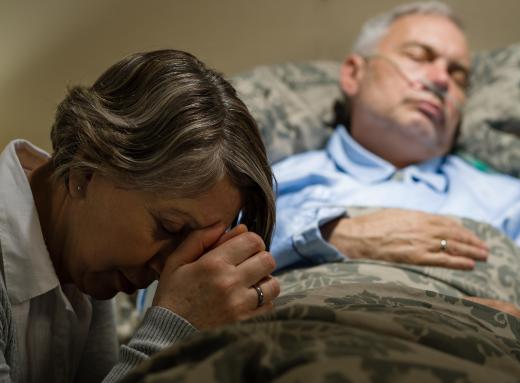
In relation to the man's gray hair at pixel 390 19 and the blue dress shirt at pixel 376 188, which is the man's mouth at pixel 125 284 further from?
the man's gray hair at pixel 390 19

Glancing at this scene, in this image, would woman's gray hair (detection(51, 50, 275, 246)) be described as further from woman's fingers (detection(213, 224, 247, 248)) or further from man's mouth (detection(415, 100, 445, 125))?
man's mouth (detection(415, 100, 445, 125))

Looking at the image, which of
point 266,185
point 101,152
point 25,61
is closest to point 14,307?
point 101,152

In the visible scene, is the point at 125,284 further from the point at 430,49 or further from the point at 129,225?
the point at 430,49

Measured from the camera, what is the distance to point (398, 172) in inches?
65.1

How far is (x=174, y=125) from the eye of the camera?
84 cm

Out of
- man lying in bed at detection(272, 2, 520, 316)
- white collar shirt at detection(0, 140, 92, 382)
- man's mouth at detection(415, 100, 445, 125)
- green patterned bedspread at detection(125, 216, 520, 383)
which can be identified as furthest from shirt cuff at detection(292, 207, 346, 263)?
man's mouth at detection(415, 100, 445, 125)

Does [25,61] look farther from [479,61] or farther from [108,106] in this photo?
[479,61]

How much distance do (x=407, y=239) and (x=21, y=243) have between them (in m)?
0.76

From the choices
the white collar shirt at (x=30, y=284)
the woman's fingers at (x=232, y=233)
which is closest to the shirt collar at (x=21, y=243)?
the white collar shirt at (x=30, y=284)

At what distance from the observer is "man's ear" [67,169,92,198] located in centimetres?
88

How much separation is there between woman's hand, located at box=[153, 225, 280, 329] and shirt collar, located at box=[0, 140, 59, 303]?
6.7 inches

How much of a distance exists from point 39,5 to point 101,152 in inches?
33.7

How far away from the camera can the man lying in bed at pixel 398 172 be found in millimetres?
1312

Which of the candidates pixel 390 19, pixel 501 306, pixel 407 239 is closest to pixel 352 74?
pixel 390 19
